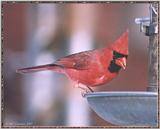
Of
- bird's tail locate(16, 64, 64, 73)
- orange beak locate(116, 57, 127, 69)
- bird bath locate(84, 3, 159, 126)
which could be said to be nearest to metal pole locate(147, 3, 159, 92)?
orange beak locate(116, 57, 127, 69)

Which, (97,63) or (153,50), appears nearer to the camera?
(153,50)

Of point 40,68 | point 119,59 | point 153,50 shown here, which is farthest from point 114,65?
point 40,68

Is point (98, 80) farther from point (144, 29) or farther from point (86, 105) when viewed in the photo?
point (144, 29)

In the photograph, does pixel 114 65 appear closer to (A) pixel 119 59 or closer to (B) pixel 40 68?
(A) pixel 119 59

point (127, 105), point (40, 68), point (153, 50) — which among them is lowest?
point (127, 105)

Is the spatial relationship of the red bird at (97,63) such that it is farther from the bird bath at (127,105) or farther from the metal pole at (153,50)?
the bird bath at (127,105)

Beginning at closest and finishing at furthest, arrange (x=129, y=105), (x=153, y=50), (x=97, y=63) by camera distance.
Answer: (x=129, y=105) < (x=153, y=50) < (x=97, y=63)

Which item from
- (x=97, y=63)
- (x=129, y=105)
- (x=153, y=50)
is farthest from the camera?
(x=97, y=63)

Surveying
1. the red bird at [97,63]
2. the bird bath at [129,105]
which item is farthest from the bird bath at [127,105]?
the red bird at [97,63]
